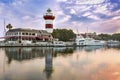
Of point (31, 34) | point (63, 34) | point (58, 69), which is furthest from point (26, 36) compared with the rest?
point (58, 69)

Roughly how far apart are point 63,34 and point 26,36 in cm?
2572

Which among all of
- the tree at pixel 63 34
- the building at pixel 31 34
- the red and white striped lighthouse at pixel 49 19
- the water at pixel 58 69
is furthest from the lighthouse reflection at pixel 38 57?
the tree at pixel 63 34

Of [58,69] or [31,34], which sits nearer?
[58,69]

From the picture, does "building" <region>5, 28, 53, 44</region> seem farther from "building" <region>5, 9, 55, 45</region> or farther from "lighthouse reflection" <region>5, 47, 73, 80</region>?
"lighthouse reflection" <region>5, 47, 73, 80</region>

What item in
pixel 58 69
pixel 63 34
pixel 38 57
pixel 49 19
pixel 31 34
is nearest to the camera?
pixel 58 69

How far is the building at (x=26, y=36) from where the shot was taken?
101m

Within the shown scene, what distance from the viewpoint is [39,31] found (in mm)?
110500

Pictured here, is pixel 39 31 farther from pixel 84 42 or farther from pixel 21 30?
pixel 84 42

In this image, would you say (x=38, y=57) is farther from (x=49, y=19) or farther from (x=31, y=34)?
(x=31, y=34)

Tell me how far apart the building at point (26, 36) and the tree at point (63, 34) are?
961 cm

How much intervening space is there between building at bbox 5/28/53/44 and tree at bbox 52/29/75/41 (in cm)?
961

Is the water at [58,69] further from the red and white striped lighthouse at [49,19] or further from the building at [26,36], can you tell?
the red and white striped lighthouse at [49,19]

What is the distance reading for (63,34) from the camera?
124 m

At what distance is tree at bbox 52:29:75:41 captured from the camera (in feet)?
393
